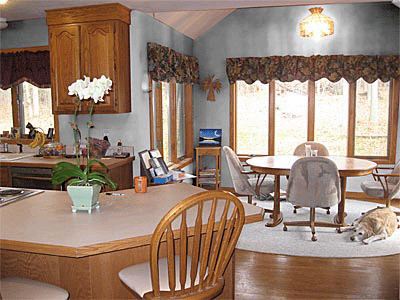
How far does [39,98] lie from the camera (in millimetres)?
5352

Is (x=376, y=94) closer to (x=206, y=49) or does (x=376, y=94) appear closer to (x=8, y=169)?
(x=206, y=49)

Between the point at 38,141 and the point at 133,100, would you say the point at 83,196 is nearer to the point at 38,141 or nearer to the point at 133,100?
the point at 133,100

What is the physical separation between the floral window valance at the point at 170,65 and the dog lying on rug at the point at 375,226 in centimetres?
286

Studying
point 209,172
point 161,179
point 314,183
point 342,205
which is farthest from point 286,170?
point 209,172

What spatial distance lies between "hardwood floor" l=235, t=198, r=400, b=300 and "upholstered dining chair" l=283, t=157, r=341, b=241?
0.70 metres

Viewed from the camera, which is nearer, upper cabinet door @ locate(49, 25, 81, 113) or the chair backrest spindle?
the chair backrest spindle

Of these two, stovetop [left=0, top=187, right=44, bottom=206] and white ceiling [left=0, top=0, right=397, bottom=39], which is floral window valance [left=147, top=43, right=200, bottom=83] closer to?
white ceiling [left=0, top=0, right=397, bottom=39]

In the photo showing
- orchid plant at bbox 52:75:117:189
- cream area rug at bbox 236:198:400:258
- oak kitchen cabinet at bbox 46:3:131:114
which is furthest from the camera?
oak kitchen cabinet at bbox 46:3:131:114

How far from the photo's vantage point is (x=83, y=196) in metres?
2.29

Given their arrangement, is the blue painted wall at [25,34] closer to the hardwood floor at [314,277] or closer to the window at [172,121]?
the window at [172,121]

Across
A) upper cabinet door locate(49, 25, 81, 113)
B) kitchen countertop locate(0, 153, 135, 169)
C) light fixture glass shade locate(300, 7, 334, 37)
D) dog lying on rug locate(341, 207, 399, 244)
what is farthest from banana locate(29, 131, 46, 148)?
dog lying on rug locate(341, 207, 399, 244)

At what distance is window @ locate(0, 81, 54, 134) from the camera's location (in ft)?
17.5

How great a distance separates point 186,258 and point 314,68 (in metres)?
5.28

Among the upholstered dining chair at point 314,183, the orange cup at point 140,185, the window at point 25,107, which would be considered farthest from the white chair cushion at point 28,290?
the window at point 25,107
